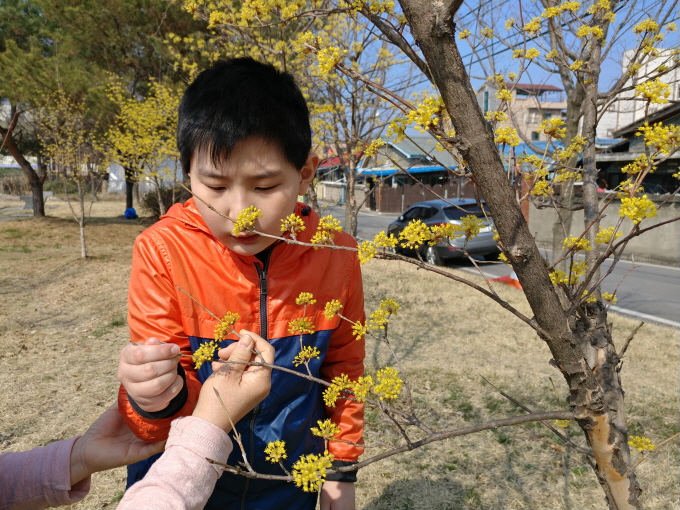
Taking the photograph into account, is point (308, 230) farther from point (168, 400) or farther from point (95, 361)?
point (95, 361)

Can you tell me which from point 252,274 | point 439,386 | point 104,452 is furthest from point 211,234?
point 439,386

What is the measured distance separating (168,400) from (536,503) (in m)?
2.29

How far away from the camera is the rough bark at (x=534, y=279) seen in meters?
0.83

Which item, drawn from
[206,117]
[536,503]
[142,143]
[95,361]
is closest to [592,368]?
[206,117]

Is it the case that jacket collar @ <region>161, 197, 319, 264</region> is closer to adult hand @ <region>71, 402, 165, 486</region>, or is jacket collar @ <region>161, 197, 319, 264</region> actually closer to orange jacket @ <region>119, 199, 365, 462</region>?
orange jacket @ <region>119, 199, 365, 462</region>

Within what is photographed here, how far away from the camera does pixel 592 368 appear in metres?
1.03

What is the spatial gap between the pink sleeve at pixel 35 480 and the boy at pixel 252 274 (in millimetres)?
254

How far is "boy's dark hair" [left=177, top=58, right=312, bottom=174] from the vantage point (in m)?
1.29

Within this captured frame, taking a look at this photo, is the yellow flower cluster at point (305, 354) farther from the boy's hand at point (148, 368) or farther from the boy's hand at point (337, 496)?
the boy's hand at point (337, 496)

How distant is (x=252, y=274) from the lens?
1.47 meters

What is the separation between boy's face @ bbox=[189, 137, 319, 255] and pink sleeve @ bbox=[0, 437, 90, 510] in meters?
0.74

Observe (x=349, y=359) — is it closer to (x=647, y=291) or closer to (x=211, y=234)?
(x=211, y=234)

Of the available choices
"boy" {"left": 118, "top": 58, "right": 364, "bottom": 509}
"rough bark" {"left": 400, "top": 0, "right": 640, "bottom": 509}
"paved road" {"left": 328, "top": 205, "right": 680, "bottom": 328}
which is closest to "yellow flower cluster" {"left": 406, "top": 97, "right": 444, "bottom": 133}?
"rough bark" {"left": 400, "top": 0, "right": 640, "bottom": 509}

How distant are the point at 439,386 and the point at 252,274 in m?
2.87
